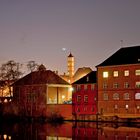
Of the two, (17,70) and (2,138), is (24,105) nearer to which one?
(17,70)

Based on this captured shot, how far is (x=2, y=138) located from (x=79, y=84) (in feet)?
110

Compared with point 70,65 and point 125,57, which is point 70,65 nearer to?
point 70,65

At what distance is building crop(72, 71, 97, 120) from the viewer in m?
76.9

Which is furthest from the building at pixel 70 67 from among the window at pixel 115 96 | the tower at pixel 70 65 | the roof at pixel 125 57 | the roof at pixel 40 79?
the window at pixel 115 96

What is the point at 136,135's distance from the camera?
50.3 m

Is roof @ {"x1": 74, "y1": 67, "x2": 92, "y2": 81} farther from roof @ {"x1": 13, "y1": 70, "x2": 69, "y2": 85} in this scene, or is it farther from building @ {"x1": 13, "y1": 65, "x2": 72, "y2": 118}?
roof @ {"x1": 13, "y1": 70, "x2": 69, "y2": 85}

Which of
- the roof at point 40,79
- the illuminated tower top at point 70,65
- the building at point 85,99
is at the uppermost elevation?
the illuminated tower top at point 70,65

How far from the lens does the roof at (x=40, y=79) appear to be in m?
85.4

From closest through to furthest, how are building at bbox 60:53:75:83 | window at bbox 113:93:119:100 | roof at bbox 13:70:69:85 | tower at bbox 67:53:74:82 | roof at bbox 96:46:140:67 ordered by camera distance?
1. roof at bbox 96:46:140:67
2. window at bbox 113:93:119:100
3. roof at bbox 13:70:69:85
4. building at bbox 60:53:75:83
5. tower at bbox 67:53:74:82

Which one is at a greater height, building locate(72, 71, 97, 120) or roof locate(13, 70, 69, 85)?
roof locate(13, 70, 69, 85)

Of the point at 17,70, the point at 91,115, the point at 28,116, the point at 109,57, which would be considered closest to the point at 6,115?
the point at 28,116

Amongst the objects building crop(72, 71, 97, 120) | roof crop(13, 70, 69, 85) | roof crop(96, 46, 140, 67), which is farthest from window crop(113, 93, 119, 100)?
roof crop(13, 70, 69, 85)

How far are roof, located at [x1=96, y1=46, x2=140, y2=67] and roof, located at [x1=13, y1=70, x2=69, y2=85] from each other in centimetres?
1335

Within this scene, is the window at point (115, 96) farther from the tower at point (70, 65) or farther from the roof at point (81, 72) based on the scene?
the tower at point (70, 65)
